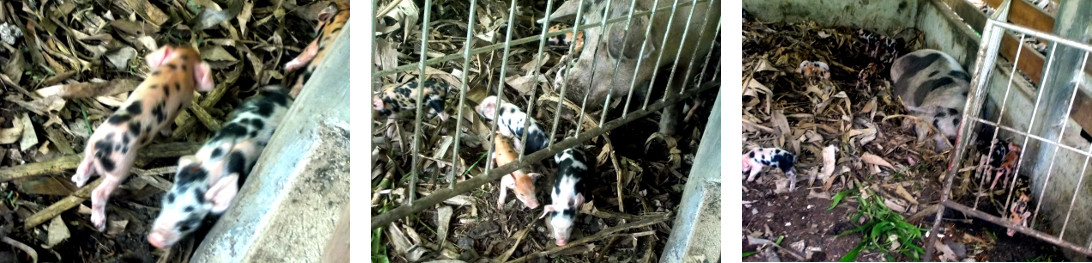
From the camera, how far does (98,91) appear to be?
88.4 inches

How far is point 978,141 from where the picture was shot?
8.51 ft

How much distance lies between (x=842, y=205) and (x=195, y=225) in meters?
1.90

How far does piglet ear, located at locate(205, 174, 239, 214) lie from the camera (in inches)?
79.9

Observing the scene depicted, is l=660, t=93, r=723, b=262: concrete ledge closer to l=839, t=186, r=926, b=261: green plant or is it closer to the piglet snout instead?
l=839, t=186, r=926, b=261: green plant

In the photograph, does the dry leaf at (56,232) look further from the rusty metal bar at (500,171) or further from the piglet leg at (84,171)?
the rusty metal bar at (500,171)

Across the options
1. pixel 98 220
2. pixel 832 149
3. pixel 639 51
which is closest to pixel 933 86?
pixel 832 149

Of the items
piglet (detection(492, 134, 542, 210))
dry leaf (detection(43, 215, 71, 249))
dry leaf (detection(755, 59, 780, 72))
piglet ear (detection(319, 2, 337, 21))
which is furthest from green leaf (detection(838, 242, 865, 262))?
dry leaf (detection(43, 215, 71, 249))

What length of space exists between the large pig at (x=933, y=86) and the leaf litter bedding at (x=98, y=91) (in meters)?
2.21

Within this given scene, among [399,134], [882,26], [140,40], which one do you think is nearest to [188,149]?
[140,40]

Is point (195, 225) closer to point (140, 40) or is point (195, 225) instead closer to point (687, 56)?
point (140, 40)

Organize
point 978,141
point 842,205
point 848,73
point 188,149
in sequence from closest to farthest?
point 188,149 → point 842,205 → point 978,141 → point 848,73

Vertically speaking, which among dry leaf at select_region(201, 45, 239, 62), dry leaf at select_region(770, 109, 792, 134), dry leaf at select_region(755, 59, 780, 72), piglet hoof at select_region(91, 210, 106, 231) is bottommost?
dry leaf at select_region(770, 109, 792, 134)

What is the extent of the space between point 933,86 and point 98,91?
293 cm

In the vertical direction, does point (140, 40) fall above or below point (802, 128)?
above
